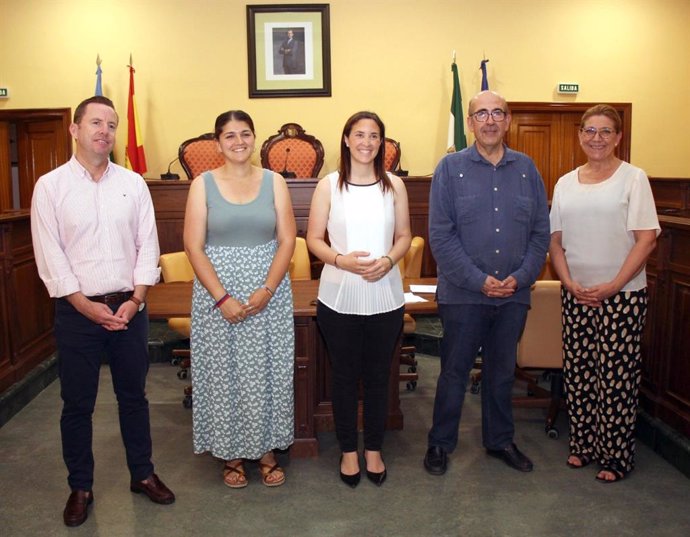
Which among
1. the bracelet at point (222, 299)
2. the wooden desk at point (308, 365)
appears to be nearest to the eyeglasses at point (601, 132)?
the wooden desk at point (308, 365)

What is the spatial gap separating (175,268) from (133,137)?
3434 millimetres

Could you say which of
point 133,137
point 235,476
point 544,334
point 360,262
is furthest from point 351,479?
point 133,137

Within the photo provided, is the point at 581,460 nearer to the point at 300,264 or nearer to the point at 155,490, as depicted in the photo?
the point at 155,490

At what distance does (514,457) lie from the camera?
3.00m

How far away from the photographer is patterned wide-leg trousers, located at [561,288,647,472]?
9.17 ft

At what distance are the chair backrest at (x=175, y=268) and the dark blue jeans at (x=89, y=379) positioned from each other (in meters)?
1.69

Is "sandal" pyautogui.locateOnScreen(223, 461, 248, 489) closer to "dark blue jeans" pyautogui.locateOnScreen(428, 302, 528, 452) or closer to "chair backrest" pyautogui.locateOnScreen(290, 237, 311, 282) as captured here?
"dark blue jeans" pyautogui.locateOnScreen(428, 302, 528, 452)

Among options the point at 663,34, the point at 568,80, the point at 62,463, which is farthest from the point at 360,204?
the point at 663,34

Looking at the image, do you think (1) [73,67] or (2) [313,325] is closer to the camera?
(2) [313,325]

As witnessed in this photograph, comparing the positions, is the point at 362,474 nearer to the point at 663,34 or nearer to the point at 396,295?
the point at 396,295

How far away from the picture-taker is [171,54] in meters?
7.52

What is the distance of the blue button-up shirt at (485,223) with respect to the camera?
2752mm

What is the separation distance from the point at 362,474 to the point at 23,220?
264 cm

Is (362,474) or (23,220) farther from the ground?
(23,220)
